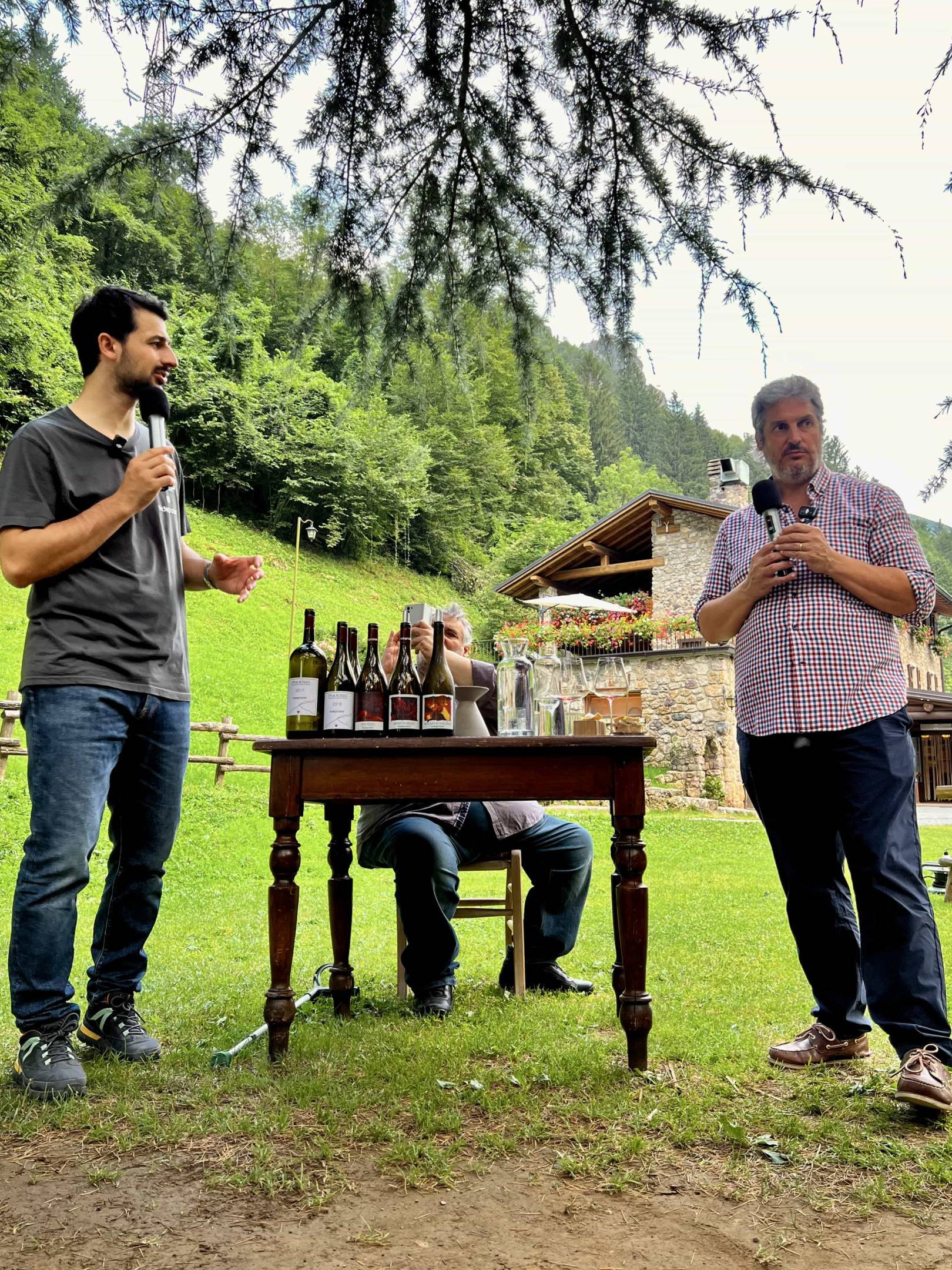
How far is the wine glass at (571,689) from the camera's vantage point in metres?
2.70

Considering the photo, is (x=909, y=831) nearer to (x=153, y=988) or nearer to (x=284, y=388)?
(x=284, y=388)

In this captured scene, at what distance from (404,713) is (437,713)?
0.30 feet

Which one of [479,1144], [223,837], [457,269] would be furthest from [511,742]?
[223,837]

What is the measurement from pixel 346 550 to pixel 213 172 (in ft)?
80.1

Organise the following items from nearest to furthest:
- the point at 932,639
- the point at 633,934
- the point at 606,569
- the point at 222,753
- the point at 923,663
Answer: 1. the point at 633,934
2. the point at 222,753
3. the point at 606,569
4. the point at 932,639
5. the point at 923,663

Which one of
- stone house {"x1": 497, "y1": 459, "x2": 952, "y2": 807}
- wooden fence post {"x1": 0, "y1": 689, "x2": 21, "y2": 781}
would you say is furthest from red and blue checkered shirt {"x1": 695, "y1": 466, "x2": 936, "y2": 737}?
stone house {"x1": 497, "y1": 459, "x2": 952, "y2": 807}

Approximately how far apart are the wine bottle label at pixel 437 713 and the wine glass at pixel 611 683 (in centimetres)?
44

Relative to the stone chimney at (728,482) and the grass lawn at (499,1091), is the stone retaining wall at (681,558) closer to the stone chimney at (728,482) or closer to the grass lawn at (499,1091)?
the stone chimney at (728,482)

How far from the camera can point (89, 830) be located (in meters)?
2.28

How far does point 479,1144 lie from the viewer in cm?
194

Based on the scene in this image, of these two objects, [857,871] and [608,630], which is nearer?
[857,871]

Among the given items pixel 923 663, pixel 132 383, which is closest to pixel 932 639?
pixel 923 663

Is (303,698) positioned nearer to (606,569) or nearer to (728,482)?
(606,569)

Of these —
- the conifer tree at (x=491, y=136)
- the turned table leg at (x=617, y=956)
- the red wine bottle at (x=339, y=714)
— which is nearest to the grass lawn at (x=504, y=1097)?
the turned table leg at (x=617, y=956)
